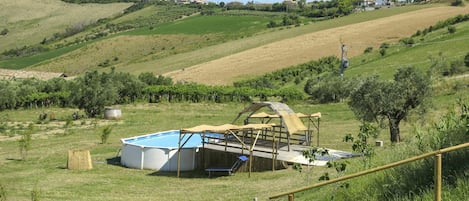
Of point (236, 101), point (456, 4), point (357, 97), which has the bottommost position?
point (236, 101)

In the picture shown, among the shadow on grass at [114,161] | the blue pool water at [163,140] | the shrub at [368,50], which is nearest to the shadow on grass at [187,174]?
the shadow on grass at [114,161]

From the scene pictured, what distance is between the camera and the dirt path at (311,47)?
74.2 metres

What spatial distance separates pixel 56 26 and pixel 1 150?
13840 cm

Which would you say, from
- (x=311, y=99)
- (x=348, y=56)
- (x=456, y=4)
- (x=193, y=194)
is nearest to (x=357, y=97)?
(x=193, y=194)

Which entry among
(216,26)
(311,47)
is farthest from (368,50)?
(216,26)

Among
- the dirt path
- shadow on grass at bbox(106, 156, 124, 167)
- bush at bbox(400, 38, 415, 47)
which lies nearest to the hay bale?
shadow on grass at bbox(106, 156, 124, 167)

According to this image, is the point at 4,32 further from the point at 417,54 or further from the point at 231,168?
the point at 231,168

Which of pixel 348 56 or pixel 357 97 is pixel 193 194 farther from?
pixel 348 56

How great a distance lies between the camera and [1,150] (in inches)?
1179

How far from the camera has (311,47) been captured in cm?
8156

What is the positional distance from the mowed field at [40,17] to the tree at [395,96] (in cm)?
12980

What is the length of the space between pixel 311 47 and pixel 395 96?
190 feet

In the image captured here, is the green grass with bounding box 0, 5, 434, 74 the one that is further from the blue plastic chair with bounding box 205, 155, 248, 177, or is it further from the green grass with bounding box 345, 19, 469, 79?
the blue plastic chair with bounding box 205, 155, 248, 177

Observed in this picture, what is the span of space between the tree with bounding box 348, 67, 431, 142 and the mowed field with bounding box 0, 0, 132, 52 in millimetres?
129803
